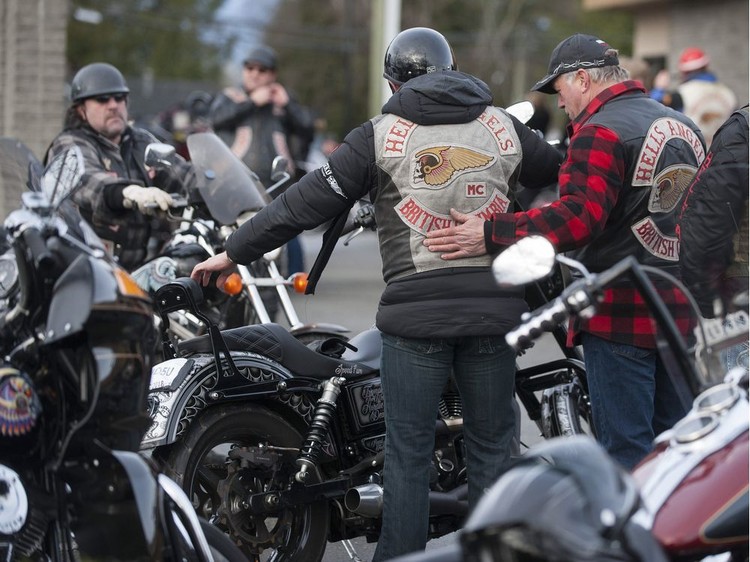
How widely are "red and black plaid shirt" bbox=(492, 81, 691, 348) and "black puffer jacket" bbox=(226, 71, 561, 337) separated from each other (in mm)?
165

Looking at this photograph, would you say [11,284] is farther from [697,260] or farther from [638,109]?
[638,109]

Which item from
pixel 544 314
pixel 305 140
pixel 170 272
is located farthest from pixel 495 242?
pixel 305 140

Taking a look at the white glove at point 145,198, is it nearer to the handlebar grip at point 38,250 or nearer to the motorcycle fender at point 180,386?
the motorcycle fender at point 180,386

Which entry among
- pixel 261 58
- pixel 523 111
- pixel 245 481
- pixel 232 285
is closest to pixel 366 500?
pixel 245 481

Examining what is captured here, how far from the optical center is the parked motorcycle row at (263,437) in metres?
2.31

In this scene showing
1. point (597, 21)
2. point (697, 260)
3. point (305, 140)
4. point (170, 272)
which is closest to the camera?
point (697, 260)

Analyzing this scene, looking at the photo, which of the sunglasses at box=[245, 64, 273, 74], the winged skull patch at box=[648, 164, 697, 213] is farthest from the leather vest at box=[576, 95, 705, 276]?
the sunglasses at box=[245, 64, 273, 74]

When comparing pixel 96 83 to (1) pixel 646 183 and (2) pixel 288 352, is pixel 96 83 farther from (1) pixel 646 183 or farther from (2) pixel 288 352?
(1) pixel 646 183

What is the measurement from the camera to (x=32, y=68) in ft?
37.9

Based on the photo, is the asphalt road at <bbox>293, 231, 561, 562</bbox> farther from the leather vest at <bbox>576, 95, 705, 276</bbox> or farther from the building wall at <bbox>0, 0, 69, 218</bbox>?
the building wall at <bbox>0, 0, 69, 218</bbox>

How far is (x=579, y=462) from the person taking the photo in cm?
229

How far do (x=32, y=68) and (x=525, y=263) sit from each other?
31.8ft

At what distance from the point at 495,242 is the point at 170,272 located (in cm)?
233

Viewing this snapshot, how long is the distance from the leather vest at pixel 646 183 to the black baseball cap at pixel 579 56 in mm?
151
